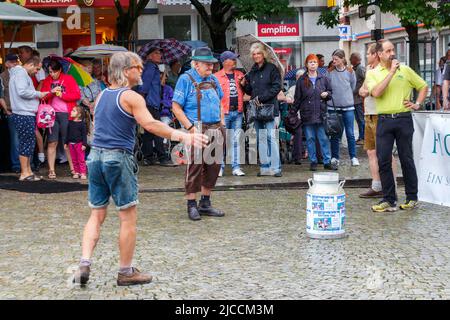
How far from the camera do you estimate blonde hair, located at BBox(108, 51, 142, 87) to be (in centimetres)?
656

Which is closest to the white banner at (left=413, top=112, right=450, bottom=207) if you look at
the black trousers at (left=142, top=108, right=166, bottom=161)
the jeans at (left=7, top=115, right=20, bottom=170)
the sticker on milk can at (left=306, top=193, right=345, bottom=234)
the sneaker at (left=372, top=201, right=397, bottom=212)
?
the sneaker at (left=372, top=201, right=397, bottom=212)

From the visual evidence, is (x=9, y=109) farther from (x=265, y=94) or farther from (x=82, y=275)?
(x=82, y=275)

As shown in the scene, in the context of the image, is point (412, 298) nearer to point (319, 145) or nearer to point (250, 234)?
point (250, 234)

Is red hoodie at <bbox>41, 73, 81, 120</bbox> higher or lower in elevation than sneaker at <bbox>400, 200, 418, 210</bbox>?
higher

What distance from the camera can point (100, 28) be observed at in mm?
25594

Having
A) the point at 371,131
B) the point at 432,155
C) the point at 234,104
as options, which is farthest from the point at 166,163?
the point at 432,155

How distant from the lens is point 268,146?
45.2ft

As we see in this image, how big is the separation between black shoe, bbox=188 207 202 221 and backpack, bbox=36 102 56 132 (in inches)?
191

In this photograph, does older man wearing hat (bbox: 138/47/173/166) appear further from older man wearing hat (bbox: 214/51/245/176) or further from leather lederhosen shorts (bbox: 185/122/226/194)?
leather lederhosen shorts (bbox: 185/122/226/194)

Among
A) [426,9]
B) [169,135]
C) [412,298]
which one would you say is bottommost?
[412,298]

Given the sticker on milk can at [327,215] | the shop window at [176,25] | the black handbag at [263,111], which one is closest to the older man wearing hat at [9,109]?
the black handbag at [263,111]

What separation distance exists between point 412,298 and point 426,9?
10.7 metres

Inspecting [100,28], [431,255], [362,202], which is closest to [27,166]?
[362,202]

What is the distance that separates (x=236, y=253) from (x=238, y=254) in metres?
0.05
